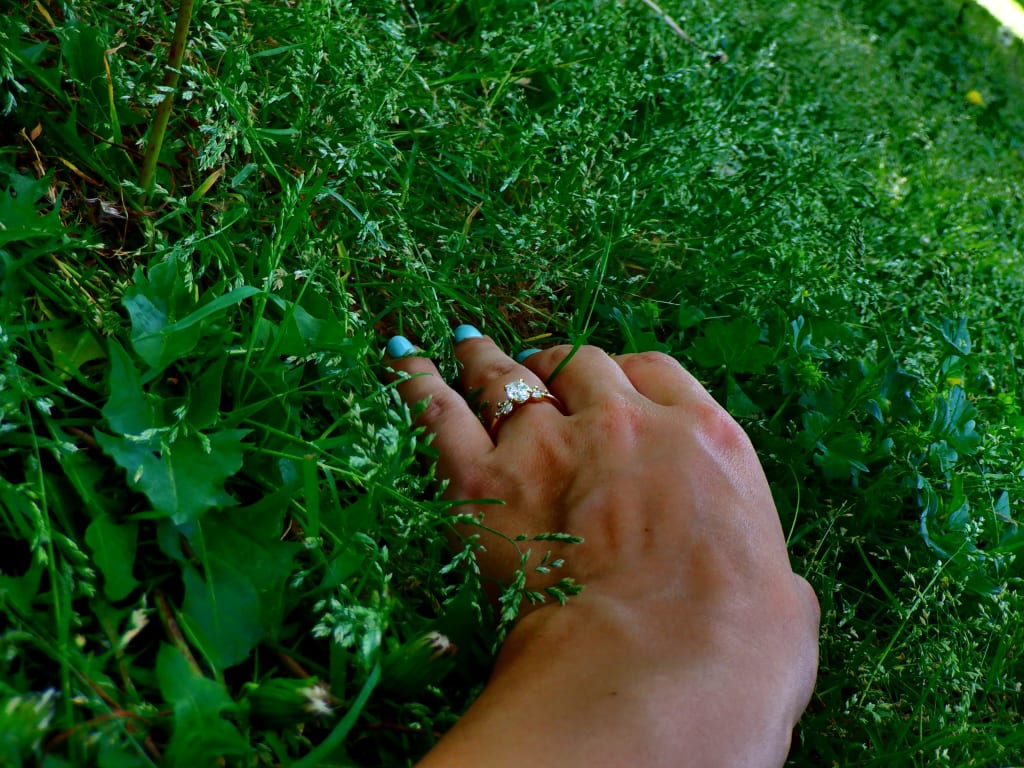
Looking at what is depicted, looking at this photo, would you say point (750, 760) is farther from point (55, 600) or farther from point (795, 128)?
point (795, 128)

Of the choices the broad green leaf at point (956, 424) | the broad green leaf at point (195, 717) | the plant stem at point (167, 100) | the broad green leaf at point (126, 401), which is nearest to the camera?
the broad green leaf at point (195, 717)

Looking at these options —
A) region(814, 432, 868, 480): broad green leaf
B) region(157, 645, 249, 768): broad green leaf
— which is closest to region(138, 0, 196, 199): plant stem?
region(157, 645, 249, 768): broad green leaf

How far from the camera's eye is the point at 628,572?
1.49m

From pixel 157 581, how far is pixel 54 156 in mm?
877

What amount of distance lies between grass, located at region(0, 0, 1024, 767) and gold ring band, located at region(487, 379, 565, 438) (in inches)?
6.7

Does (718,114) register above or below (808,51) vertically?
below

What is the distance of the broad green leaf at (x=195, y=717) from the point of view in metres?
1.05

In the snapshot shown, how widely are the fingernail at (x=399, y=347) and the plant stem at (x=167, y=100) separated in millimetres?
547

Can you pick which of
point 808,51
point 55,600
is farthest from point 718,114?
point 55,600

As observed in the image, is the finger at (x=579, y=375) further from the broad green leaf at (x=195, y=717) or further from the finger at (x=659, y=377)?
the broad green leaf at (x=195, y=717)

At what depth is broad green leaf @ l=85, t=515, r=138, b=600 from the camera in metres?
1.18

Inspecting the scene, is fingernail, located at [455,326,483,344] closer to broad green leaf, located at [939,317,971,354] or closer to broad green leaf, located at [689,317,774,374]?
broad green leaf, located at [689,317,774,374]

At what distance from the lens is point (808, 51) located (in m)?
3.77

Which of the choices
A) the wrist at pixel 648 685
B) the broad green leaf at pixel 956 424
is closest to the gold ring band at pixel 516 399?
the wrist at pixel 648 685
